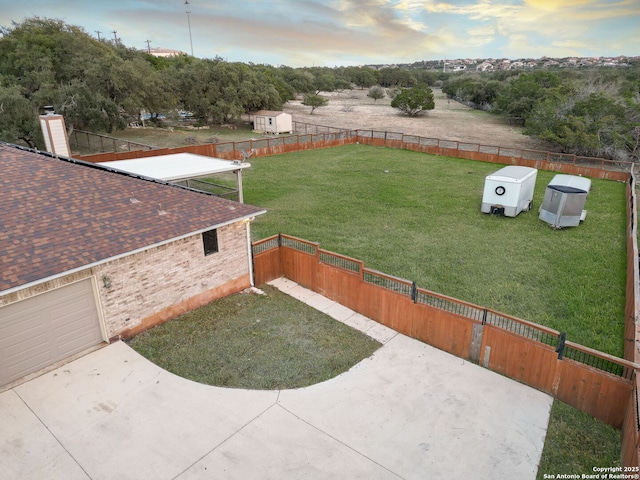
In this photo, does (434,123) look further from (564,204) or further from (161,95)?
(564,204)

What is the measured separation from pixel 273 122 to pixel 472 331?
3797 centimetres

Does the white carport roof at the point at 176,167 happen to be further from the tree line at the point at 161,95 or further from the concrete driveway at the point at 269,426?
the tree line at the point at 161,95

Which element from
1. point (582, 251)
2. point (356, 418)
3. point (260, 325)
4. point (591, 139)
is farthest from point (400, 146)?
point (356, 418)

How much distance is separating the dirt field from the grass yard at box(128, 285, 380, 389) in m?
33.7

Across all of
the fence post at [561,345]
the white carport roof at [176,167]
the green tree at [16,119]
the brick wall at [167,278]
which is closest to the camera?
the fence post at [561,345]

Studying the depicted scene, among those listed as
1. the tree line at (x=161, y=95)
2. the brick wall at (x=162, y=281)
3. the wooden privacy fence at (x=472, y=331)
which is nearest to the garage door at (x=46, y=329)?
the brick wall at (x=162, y=281)

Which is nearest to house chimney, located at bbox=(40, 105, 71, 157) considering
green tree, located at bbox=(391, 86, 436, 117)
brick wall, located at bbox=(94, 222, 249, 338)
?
brick wall, located at bbox=(94, 222, 249, 338)

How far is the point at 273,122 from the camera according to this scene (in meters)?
42.7

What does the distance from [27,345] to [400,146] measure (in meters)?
30.4

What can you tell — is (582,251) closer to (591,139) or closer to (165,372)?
(165,372)

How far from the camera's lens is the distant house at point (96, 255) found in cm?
757

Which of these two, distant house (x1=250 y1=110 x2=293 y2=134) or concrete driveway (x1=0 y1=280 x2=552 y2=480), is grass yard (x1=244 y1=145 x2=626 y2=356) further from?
distant house (x1=250 y1=110 x2=293 y2=134)

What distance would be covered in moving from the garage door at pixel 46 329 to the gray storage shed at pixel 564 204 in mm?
16326

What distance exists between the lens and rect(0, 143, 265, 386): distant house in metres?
7.57
